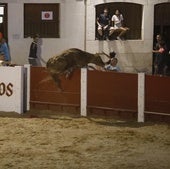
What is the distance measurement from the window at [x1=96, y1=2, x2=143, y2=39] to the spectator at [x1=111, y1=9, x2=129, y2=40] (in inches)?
11.5

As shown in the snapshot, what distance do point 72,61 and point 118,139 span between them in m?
3.05

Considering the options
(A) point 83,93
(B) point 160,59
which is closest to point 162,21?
(B) point 160,59

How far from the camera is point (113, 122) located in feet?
35.4

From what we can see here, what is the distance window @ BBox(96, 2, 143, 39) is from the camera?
20188mm

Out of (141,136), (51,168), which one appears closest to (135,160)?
(51,168)

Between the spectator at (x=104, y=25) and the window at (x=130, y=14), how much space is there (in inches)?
Answer: 13.6

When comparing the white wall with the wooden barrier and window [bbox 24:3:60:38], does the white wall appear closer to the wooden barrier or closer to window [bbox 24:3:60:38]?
window [bbox 24:3:60:38]

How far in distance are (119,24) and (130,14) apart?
68 centimetres

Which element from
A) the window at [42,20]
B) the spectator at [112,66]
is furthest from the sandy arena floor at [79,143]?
the window at [42,20]

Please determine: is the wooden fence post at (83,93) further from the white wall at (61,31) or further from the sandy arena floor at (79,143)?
the white wall at (61,31)

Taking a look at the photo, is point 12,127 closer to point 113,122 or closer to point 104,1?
point 113,122

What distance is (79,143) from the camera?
8.73 metres

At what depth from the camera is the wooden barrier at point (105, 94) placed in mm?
10688

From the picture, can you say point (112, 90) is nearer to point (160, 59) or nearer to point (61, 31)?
point (160, 59)
